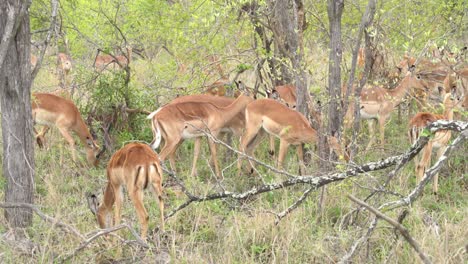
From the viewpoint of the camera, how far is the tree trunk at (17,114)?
4.66 meters

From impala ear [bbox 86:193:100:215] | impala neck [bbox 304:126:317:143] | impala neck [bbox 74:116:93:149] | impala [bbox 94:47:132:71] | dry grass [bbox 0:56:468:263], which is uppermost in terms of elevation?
impala [bbox 94:47:132:71]

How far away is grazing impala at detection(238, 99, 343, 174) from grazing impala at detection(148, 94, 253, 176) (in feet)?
1.00

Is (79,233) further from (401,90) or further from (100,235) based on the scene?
(401,90)

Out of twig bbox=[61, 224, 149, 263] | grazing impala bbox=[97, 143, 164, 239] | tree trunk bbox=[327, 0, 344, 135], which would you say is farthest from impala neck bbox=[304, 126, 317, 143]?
twig bbox=[61, 224, 149, 263]

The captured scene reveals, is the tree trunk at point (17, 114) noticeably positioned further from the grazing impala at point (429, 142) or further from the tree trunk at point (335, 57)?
the grazing impala at point (429, 142)

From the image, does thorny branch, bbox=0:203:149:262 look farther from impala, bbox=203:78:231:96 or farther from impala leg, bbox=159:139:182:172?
impala, bbox=203:78:231:96

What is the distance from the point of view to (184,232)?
531 cm

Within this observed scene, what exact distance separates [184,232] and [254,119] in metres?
2.41

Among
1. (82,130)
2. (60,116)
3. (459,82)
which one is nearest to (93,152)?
(82,130)

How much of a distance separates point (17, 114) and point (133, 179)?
0.94 m

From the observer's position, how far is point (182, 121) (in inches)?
285

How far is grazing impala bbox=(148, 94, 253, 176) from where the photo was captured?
23.5 feet

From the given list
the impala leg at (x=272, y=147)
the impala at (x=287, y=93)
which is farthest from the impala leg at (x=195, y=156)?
the impala at (x=287, y=93)

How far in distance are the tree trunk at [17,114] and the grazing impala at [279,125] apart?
8.90ft
